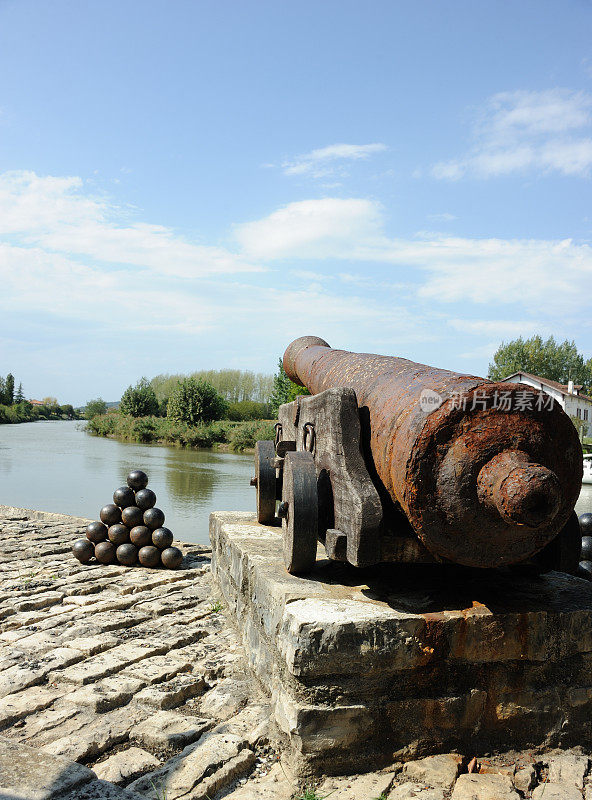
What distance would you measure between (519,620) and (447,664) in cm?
34

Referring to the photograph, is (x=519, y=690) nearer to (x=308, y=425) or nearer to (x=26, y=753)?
(x=308, y=425)

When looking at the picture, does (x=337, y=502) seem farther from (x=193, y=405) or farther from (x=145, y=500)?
(x=193, y=405)

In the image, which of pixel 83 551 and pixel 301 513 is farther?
pixel 83 551

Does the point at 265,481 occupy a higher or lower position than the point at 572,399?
lower

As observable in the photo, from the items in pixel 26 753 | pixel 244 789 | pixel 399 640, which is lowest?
pixel 244 789

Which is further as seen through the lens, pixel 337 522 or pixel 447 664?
pixel 337 522

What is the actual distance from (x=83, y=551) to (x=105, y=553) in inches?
8.6

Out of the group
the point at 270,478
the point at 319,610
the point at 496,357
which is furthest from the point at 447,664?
the point at 496,357

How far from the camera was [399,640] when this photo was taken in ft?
8.11

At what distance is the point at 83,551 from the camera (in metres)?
6.29

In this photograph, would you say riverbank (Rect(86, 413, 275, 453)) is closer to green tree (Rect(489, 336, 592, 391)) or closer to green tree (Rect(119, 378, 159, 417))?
green tree (Rect(119, 378, 159, 417))

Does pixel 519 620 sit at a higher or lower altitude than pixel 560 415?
lower

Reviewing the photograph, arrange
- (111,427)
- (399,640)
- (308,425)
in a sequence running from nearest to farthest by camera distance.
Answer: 1. (399,640)
2. (308,425)
3. (111,427)

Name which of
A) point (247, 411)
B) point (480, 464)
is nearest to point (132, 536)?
point (480, 464)
